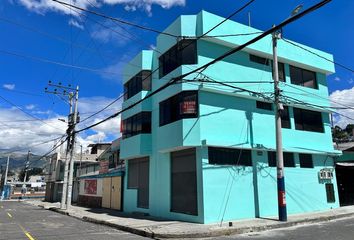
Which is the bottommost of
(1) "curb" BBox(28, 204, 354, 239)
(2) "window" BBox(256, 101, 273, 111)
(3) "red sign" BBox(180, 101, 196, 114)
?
(1) "curb" BBox(28, 204, 354, 239)

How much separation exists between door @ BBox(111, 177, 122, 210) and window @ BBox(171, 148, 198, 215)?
7.48 m

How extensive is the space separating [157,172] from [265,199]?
6482 millimetres

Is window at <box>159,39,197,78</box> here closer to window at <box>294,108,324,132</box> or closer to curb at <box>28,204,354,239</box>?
window at <box>294,108,324,132</box>

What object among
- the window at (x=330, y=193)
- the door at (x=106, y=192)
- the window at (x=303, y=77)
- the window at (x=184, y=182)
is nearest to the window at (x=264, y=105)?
the window at (x=303, y=77)

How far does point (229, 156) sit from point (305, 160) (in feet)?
21.4

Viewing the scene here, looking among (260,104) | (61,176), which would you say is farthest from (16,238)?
(61,176)

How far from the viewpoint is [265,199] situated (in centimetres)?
1825

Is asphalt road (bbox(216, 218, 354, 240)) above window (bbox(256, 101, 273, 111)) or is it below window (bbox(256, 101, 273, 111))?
below

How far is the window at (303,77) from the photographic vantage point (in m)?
21.9

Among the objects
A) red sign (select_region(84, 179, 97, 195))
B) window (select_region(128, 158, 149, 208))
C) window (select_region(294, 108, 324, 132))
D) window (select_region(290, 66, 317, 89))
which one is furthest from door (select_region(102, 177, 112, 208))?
window (select_region(290, 66, 317, 89))

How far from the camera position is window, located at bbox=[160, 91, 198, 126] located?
17.3m

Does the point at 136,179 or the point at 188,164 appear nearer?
the point at 188,164

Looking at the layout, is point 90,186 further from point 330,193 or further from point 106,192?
point 330,193

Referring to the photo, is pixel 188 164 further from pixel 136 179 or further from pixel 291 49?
pixel 291 49
